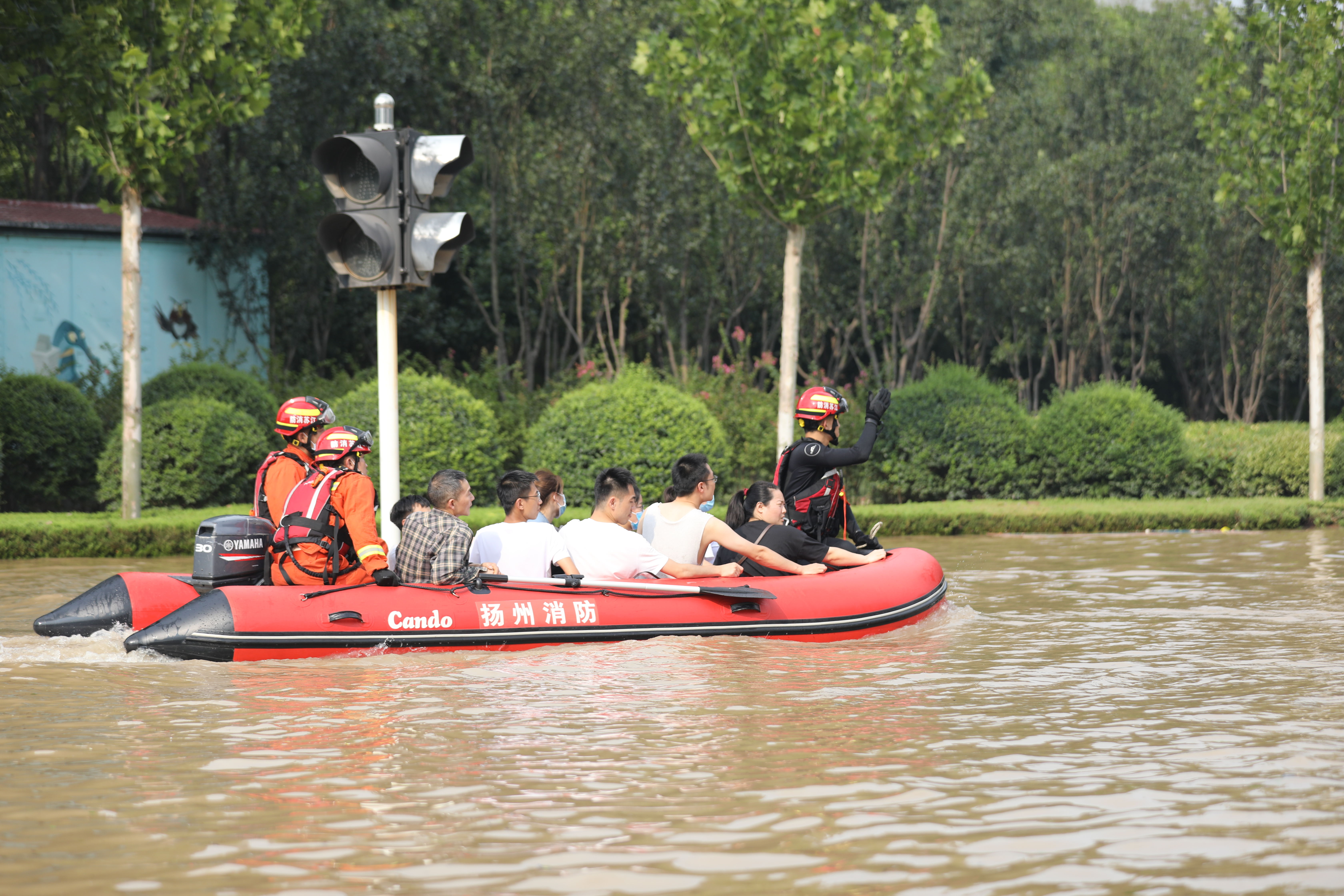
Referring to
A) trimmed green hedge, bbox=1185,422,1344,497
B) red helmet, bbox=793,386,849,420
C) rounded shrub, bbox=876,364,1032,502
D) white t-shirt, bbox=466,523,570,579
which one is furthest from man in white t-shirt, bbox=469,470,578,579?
trimmed green hedge, bbox=1185,422,1344,497

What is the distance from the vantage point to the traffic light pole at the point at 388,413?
915 centimetres

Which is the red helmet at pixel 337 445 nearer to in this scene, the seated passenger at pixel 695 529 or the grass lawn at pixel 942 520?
the seated passenger at pixel 695 529

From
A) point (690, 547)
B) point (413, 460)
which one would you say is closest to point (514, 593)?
point (690, 547)

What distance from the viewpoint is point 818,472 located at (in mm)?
10633

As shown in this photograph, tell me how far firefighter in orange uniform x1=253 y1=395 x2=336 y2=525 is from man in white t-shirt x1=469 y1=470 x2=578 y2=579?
1256 mm

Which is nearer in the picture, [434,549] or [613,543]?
[434,549]

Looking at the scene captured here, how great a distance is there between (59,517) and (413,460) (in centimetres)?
405

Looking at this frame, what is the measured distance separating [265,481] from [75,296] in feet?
49.2

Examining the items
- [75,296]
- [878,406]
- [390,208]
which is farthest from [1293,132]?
[75,296]

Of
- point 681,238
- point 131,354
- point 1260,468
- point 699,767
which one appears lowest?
point 699,767

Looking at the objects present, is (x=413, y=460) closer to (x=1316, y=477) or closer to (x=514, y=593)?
(x=514, y=593)

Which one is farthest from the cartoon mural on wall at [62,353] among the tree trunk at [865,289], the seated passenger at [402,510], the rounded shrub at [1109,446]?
the rounded shrub at [1109,446]

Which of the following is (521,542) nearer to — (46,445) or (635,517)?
(635,517)

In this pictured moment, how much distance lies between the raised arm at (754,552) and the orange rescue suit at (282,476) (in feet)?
9.06
